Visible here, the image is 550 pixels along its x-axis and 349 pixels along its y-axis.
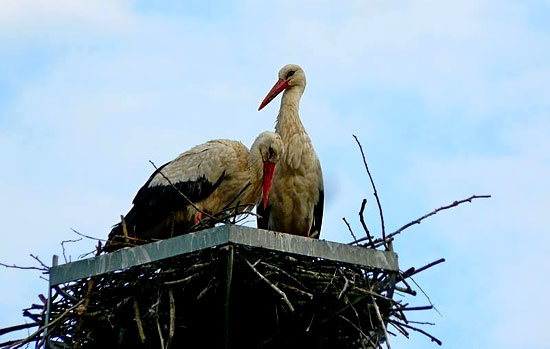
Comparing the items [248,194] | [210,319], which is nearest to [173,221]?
[248,194]

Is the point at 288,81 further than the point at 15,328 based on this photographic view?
Yes

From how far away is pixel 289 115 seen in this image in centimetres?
894

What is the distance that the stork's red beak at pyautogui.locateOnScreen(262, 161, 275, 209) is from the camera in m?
8.30

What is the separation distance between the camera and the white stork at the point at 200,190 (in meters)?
8.52

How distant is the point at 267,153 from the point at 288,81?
1.01 metres

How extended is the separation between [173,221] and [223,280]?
2.08m

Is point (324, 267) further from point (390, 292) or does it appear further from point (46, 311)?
point (46, 311)

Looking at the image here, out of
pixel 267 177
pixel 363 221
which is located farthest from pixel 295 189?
pixel 363 221

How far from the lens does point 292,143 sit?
28.5 ft

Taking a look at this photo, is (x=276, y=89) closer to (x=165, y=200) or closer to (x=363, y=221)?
(x=165, y=200)

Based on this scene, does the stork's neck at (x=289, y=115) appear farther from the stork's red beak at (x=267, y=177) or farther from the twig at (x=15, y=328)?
the twig at (x=15, y=328)

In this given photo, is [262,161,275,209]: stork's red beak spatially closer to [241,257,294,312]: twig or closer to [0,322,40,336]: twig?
[241,257,294,312]: twig

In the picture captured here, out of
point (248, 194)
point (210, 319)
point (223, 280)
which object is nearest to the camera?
point (223, 280)

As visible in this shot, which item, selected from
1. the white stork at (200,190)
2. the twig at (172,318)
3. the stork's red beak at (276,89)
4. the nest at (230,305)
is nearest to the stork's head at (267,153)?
the white stork at (200,190)
